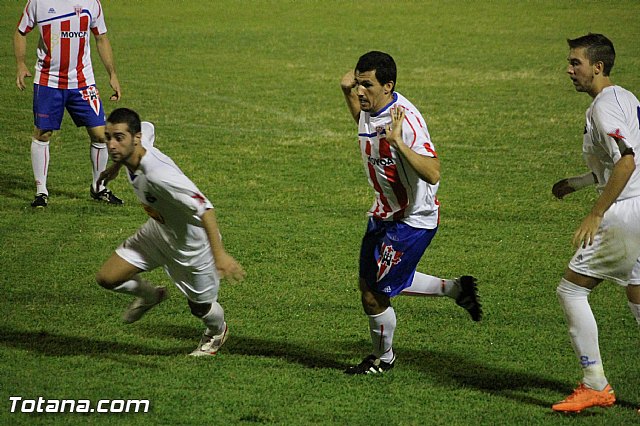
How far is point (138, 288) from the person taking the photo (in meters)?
6.49

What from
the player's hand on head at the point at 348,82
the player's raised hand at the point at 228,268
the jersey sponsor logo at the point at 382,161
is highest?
the player's hand on head at the point at 348,82

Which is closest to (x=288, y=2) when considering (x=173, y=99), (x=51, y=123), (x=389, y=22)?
(x=389, y=22)

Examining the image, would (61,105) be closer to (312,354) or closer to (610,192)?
(312,354)

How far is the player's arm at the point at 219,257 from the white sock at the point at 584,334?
74.5 inches

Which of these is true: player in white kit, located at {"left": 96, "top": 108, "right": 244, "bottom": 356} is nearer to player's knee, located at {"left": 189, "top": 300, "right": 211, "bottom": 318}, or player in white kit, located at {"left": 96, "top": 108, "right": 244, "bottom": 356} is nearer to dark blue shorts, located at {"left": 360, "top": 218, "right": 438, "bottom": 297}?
player's knee, located at {"left": 189, "top": 300, "right": 211, "bottom": 318}

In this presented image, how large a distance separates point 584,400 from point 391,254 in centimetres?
143

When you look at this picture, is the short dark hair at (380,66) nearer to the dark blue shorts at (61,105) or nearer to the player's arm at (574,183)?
the player's arm at (574,183)

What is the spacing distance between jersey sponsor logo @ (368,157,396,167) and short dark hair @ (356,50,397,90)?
0.46 m

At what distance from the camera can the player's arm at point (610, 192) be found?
5.27 m

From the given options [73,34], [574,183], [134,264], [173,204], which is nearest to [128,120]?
[173,204]

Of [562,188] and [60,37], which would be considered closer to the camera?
[562,188]

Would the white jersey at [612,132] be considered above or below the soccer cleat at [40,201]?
above

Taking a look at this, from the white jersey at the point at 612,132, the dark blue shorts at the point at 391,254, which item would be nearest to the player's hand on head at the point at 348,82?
the dark blue shorts at the point at 391,254

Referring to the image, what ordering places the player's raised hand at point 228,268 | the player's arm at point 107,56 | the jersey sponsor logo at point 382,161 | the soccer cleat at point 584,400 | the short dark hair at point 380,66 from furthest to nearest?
the player's arm at point 107,56 < the jersey sponsor logo at point 382,161 < the short dark hair at point 380,66 < the player's raised hand at point 228,268 < the soccer cleat at point 584,400
